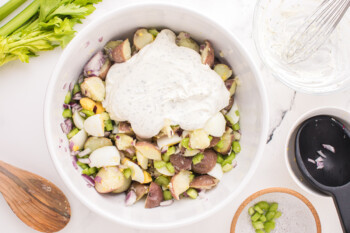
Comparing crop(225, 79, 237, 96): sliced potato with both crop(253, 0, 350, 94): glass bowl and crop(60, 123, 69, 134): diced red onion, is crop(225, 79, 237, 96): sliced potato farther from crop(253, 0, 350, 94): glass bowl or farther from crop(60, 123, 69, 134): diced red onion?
crop(60, 123, 69, 134): diced red onion

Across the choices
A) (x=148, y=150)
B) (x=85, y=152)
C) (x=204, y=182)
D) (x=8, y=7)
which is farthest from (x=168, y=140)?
(x=8, y=7)

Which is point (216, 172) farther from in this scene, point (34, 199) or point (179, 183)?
point (34, 199)

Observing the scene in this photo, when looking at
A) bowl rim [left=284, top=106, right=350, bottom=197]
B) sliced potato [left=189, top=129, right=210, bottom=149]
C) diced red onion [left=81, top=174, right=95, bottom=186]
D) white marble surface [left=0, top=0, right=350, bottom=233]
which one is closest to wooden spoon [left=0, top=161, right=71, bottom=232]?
white marble surface [left=0, top=0, right=350, bottom=233]

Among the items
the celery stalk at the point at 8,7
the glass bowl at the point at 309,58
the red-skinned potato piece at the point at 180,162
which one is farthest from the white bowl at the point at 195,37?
the celery stalk at the point at 8,7

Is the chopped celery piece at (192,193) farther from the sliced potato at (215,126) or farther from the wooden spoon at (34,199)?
the wooden spoon at (34,199)

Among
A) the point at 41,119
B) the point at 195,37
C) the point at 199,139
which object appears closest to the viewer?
the point at 199,139
